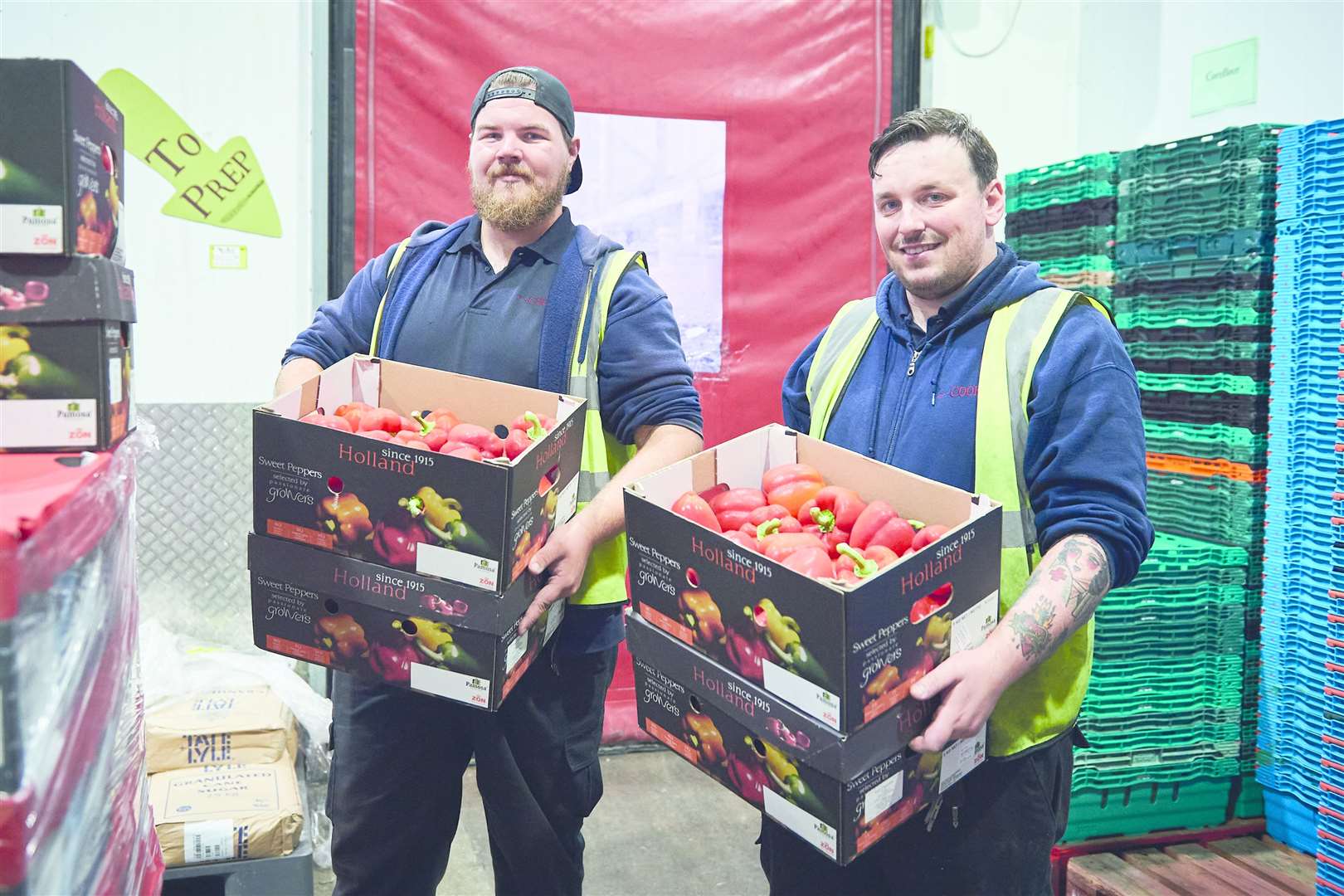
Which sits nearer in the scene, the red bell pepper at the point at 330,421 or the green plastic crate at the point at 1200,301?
the red bell pepper at the point at 330,421

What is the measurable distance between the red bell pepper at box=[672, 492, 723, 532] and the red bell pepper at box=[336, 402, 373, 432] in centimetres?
59

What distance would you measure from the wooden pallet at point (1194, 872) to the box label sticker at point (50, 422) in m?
2.70

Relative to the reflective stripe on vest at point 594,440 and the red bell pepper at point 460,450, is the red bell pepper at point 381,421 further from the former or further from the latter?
the reflective stripe on vest at point 594,440

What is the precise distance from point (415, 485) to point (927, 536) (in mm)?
787

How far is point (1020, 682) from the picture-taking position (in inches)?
67.4

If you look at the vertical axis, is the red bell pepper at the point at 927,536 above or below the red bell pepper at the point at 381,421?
below

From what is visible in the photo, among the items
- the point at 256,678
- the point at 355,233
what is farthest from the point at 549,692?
the point at 355,233

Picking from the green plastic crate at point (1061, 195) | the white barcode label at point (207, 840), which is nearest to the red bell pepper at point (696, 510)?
the white barcode label at point (207, 840)

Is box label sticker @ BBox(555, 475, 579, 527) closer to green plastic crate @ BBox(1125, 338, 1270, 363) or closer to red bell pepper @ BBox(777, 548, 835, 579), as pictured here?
red bell pepper @ BBox(777, 548, 835, 579)

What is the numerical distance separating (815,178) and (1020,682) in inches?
114

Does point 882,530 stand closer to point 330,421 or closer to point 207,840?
point 330,421

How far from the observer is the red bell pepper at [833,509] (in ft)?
5.30

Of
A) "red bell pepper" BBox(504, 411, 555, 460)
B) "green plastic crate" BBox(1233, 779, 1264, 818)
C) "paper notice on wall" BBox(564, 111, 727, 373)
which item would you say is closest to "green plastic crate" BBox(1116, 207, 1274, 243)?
"paper notice on wall" BBox(564, 111, 727, 373)

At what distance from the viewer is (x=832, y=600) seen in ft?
4.31
